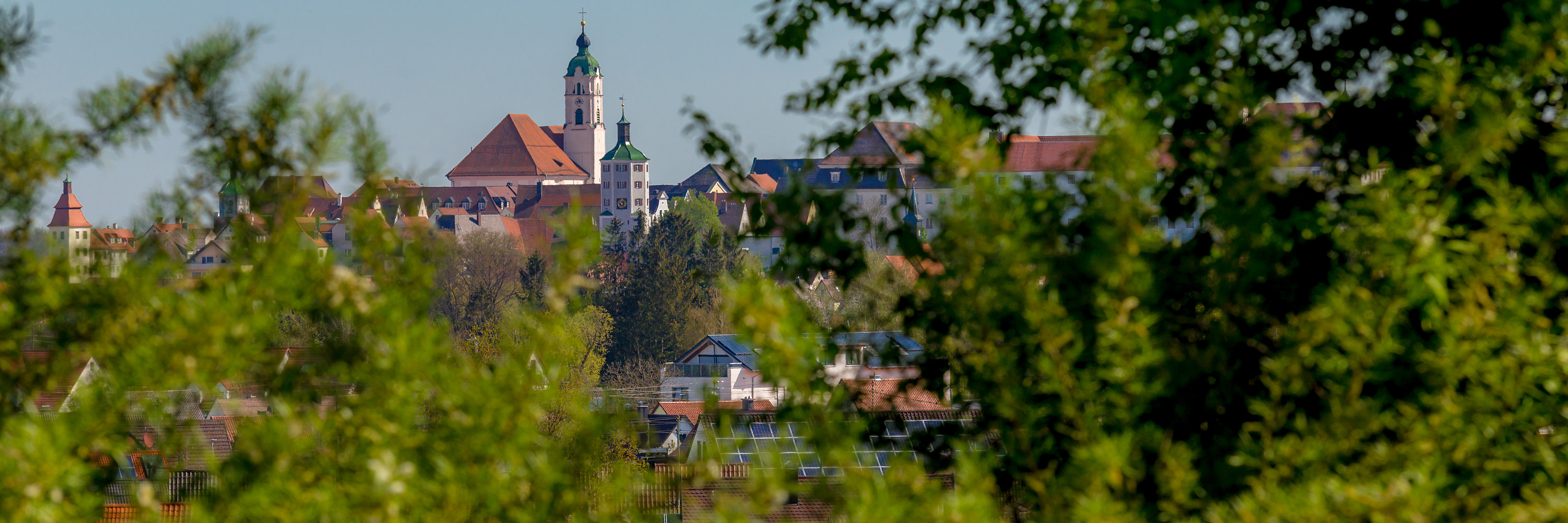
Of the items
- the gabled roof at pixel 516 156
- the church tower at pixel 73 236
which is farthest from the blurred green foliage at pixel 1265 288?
the gabled roof at pixel 516 156

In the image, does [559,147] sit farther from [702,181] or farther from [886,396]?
[886,396]

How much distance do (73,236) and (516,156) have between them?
14585 cm

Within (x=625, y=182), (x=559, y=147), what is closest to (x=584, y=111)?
(x=559, y=147)

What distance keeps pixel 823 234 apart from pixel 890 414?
1.77 ft

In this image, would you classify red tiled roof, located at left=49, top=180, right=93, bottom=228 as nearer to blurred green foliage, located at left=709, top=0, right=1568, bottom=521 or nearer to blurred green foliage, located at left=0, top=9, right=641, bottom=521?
blurred green foliage, located at left=0, top=9, right=641, bottom=521

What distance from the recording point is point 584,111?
495 feet

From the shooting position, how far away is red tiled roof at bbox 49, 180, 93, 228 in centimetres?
351

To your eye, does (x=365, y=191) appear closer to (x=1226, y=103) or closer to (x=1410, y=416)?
(x=1226, y=103)

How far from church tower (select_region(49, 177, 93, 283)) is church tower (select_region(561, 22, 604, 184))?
480 feet

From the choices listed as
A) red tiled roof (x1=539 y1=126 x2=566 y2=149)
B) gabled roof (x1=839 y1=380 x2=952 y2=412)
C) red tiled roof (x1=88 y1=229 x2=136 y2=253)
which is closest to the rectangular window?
gabled roof (x1=839 y1=380 x2=952 y2=412)

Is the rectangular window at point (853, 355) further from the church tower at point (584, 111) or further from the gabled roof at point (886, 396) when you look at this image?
the church tower at point (584, 111)

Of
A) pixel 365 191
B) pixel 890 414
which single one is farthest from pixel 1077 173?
pixel 365 191

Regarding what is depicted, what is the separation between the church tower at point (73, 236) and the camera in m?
3.23

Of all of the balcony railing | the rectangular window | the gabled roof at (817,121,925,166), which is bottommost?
the balcony railing
